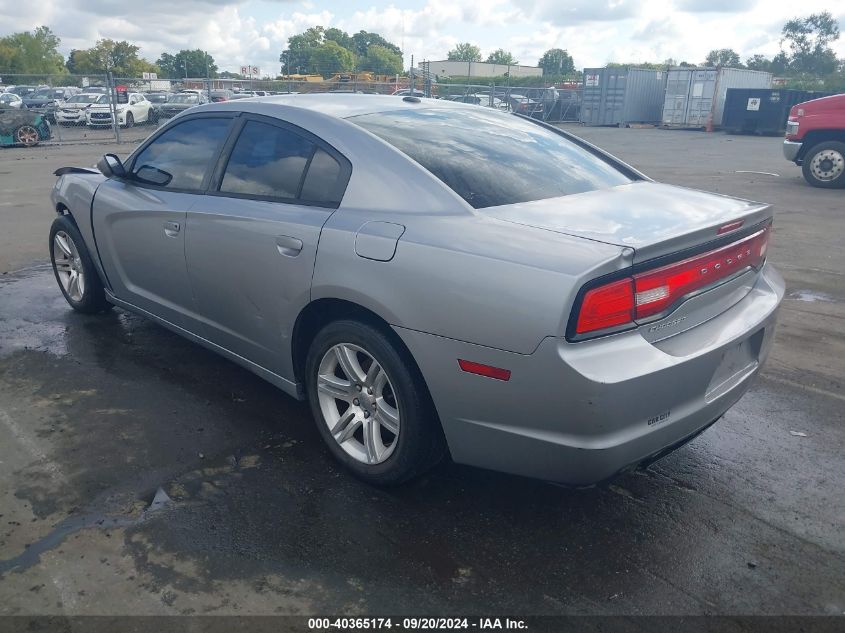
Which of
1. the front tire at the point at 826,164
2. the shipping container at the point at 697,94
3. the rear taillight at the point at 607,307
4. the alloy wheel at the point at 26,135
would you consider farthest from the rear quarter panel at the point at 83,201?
the shipping container at the point at 697,94

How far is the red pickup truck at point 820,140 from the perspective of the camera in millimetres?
11617

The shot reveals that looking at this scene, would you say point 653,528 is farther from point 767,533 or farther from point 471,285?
point 471,285

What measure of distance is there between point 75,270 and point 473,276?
390 centimetres

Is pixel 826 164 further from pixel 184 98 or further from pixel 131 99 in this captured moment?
pixel 184 98

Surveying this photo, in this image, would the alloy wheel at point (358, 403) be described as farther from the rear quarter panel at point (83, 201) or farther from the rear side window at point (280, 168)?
the rear quarter panel at point (83, 201)

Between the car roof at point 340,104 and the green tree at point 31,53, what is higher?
the green tree at point 31,53

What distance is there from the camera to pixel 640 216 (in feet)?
9.25

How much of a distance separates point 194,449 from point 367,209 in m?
Result: 1.49

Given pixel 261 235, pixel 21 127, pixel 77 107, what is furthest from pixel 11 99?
pixel 261 235

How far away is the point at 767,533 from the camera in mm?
2783

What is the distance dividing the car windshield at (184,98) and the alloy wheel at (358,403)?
30.9 metres

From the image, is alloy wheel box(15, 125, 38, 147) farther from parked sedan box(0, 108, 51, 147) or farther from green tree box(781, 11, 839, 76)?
green tree box(781, 11, 839, 76)

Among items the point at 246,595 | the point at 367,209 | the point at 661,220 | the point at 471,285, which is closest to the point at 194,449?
the point at 246,595

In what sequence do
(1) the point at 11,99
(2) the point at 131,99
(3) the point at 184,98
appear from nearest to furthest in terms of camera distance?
(2) the point at 131,99 < (1) the point at 11,99 < (3) the point at 184,98
